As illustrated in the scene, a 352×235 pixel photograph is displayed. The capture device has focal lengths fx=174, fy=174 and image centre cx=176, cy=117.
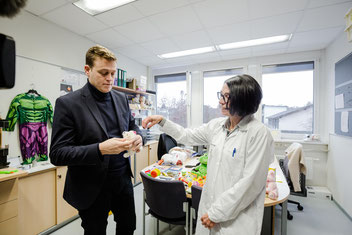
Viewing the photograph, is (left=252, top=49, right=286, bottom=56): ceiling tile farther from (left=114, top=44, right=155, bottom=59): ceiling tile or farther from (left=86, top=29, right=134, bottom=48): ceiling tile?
(left=86, top=29, right=134, bottom=48): ceiling tile

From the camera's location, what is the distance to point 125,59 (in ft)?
13.1

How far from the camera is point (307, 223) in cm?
243

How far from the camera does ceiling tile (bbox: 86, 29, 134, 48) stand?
9.36ft

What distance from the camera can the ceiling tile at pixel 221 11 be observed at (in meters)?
2.07

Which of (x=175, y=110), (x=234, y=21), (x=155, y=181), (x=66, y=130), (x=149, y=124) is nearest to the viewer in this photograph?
(x=66, y=130)

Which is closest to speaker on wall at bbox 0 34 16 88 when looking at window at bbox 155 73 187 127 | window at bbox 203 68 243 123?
window at bbox 203 68 243 123

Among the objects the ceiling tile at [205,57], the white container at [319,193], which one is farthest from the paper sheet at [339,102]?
the ceiling tile at [205,57]

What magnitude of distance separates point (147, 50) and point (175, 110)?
178cm

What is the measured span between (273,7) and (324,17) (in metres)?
0.84

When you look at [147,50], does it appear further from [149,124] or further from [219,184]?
[219,184]

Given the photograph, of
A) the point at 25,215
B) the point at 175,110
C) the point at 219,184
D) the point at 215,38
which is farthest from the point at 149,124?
the point at 175,110

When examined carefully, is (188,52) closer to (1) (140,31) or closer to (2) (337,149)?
(1) (140,31)

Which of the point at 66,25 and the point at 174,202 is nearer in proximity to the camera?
the point at 174,202

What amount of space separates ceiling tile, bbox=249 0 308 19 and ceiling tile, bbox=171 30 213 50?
2.64 ft
